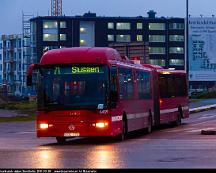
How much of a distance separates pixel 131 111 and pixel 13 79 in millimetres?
144352

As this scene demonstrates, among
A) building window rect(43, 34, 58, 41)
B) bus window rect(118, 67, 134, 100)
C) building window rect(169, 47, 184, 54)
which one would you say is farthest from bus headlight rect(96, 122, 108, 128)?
building window rect(169, 47, 184, 54)

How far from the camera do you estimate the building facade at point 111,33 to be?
16225cm

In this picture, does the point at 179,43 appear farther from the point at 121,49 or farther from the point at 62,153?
the point at 62,153

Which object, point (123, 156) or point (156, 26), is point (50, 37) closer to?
point (156, 26)

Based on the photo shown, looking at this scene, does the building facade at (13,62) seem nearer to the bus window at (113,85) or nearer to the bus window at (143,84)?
the bus window at (143,84)

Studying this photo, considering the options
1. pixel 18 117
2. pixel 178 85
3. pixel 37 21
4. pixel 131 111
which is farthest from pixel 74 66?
pixel 37 21

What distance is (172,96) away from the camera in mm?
39000

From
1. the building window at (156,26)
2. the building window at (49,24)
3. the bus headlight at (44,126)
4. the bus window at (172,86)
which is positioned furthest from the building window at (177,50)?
the bus headlight at (44,126)

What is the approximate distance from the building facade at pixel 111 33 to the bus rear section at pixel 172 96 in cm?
11814

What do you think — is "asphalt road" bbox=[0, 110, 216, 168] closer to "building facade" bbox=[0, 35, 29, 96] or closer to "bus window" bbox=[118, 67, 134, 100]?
"bus window" bbox=[118, 67, 134, 100]

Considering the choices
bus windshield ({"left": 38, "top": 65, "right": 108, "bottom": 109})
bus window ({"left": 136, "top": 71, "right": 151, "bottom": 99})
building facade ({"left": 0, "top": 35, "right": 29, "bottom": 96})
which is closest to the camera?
bus windshield ({"left": 38, "top": 65, "right": 108, "bottom": 109})

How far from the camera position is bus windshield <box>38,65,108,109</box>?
25.7m

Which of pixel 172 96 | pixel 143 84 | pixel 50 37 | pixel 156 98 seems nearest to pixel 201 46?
pixel 50 37

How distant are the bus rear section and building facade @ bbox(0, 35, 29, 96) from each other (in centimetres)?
12051
